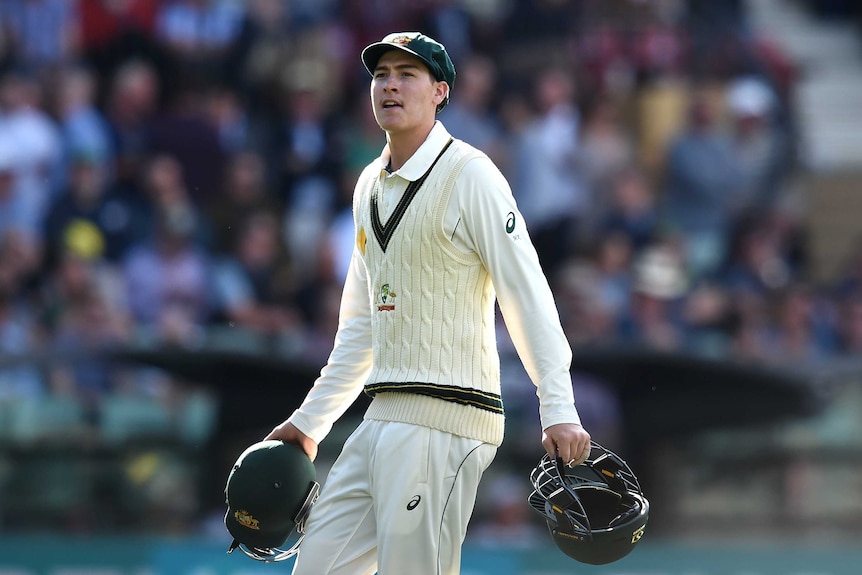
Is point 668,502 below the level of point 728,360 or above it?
below

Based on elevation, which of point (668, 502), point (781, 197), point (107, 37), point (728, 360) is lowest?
point (668, 502)

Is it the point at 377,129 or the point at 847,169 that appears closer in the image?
the point at 377,129

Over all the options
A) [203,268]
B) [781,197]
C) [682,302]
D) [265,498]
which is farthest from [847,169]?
[265,498]

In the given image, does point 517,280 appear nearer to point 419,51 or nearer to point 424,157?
point 424,157

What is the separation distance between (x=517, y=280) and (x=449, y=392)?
1.28 ft

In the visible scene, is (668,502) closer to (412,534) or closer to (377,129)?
(377,129)

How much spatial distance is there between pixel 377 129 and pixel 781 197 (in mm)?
3221

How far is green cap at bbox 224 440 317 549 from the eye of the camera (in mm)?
5059

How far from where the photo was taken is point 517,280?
4703 millimetres

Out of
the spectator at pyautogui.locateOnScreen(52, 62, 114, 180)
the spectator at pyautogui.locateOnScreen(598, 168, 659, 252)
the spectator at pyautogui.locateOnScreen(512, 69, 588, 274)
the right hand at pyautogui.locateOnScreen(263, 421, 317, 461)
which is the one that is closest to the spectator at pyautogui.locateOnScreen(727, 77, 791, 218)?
the spectator at pyautogui.locateOnScreen(598, 168, 659, 252)

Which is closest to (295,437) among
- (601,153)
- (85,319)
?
(85,319)

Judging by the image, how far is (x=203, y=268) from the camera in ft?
33.7

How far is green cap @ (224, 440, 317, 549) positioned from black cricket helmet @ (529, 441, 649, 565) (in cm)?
75

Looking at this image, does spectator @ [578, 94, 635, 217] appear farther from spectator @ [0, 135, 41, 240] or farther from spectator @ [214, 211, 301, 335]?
spectator @ [0, 135, 41, 240]
